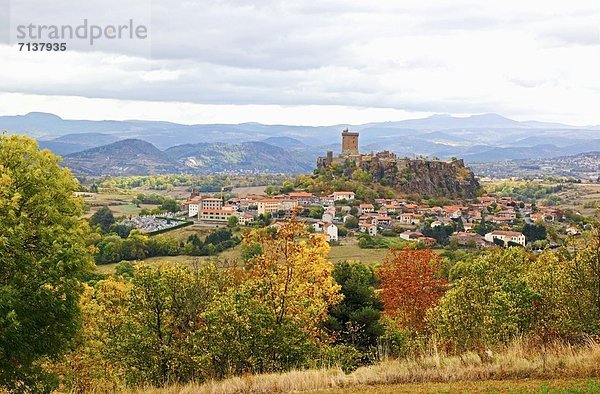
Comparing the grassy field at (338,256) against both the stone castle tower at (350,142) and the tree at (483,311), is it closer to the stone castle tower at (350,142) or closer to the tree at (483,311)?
Result: the tree at (483,311)

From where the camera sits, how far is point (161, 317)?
15945mm

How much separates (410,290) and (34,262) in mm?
21791

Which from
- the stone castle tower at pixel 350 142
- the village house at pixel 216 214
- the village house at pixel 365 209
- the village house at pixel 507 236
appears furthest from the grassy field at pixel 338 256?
the stone castle tower at pixel 350 142

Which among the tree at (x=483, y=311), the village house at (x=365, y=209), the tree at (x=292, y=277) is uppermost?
the tree at (x=292, y=277)

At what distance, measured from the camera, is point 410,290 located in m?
31.1

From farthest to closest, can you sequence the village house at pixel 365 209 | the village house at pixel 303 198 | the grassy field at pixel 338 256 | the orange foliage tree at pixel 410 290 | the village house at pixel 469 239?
the village house at pixel 303 198
the village house at pixel 365 209
the village house at pixel 469 239
the grassy field at pixel 338 256
the orange foliage tree at pixel 410 290

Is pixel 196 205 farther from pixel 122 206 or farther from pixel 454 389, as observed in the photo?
pixel 454 389

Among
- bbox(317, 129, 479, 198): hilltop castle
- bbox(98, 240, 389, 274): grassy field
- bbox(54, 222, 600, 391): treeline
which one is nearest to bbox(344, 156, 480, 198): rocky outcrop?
bbox(317, 129, 479, 198): hilltop castle

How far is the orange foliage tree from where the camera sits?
30.0 m

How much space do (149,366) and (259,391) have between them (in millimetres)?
4111

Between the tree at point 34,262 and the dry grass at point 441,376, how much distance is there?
257 centimetres

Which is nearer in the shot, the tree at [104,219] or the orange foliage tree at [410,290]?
the orange foliage tree at [410,290]

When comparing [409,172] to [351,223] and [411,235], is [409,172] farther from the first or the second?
[411,235]

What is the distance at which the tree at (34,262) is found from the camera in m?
12.2
